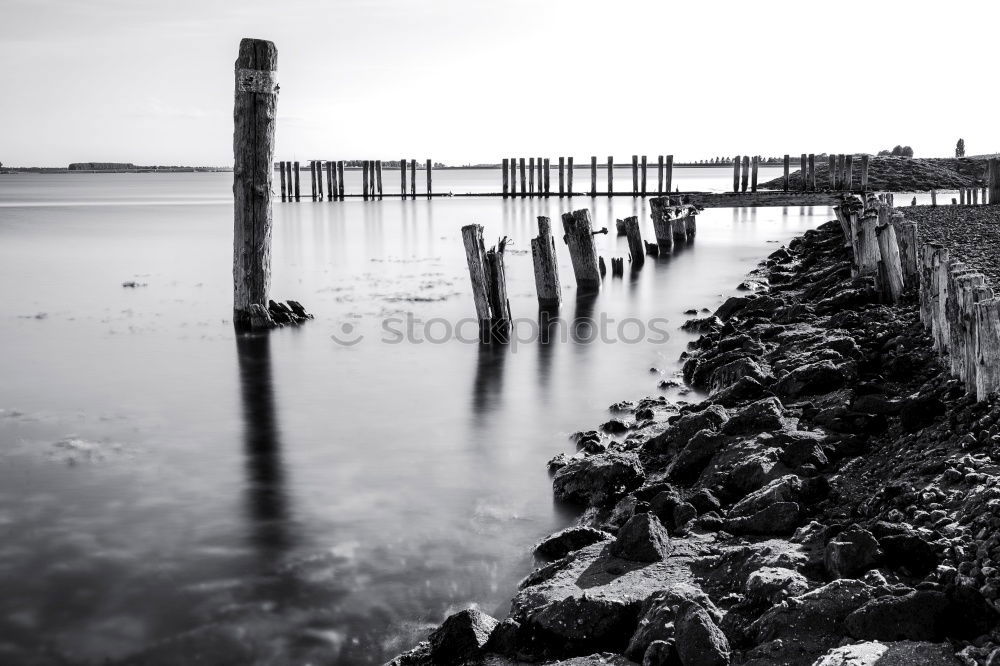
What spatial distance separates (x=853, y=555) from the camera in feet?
11.8

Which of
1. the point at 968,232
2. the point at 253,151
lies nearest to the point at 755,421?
the point at 253,151

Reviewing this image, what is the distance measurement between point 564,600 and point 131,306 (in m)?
11.9

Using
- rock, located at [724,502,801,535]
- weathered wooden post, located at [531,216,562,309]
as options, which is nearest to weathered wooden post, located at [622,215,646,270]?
weathered wooden post, located at [531,216,562,309]

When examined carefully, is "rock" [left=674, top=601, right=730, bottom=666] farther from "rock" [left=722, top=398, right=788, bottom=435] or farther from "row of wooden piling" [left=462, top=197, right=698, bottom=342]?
"row of wooden piling" [left=462, top=197, right=698, bottom=342]

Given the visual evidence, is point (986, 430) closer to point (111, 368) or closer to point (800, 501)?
point (800, 501)

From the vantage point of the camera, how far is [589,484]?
566 centimetres

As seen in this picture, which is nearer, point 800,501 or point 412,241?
point 800,501

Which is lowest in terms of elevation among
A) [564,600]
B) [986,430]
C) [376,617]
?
[376,617]

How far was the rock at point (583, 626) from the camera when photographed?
143 inches

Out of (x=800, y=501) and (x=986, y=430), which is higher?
(x=986, y=430)

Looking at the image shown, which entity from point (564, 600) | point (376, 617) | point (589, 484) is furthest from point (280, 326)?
point (564, 600)

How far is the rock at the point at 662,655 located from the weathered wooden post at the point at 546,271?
32.7 ft

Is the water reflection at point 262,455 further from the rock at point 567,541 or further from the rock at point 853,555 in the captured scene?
the rock at point 853,555

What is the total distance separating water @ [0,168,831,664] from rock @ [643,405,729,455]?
2.87 ft
